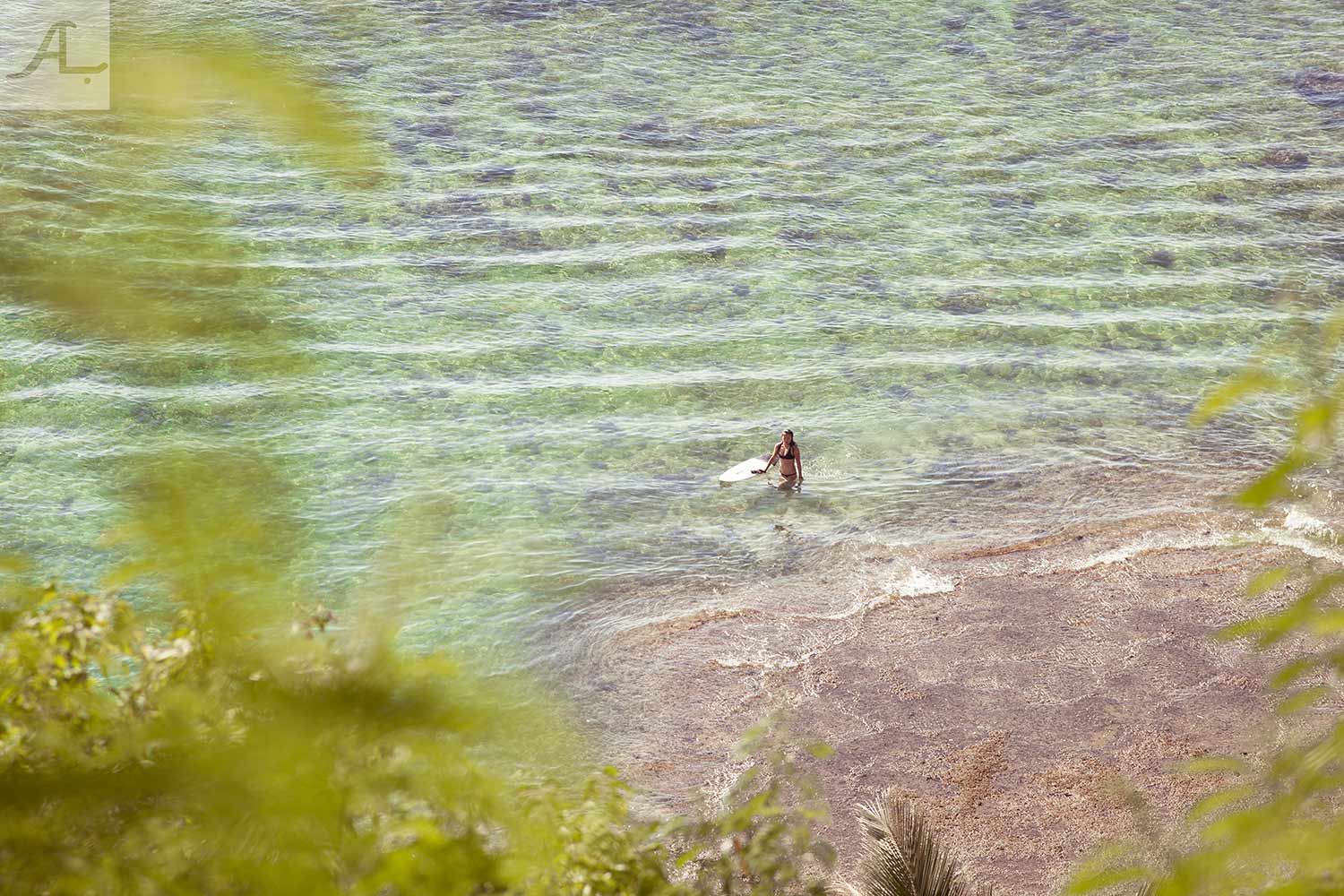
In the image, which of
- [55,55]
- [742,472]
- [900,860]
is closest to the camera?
[55,55]

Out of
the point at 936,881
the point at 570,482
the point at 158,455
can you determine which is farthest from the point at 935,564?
the point at 158,455

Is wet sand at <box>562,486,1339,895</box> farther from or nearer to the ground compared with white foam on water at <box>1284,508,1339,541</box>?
nearer to the ground

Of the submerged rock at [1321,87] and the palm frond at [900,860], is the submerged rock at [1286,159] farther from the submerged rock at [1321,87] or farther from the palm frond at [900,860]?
the palm frond at [900,860]

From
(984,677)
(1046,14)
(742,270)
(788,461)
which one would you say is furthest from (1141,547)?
(1046,14)

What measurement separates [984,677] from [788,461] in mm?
3960

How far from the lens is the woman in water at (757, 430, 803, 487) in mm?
14445

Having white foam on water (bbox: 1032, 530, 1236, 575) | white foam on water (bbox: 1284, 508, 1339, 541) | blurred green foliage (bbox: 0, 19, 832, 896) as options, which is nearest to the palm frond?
blurred green foliage (bbox: 0, 19, 832, 896)

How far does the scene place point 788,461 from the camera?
14.6 metres

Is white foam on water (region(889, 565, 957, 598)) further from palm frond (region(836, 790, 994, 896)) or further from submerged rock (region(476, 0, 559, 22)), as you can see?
submerged rock (region(476, 0, 559, 22))

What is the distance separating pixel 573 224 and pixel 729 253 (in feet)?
9.07

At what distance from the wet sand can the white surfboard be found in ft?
5.58

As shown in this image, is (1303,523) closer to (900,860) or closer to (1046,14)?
(900,860)

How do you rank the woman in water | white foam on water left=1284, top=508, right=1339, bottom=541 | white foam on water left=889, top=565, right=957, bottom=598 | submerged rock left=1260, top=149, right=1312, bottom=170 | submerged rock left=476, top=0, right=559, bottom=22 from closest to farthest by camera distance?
white foam on water left=889, top=565, right=957, bottom=598 < white foam on water left=1284, top=508, right=1339, bottom=541 < the woman in water < submerged rock left=1260, top=149, right=1312, bottom=170 < submerged rock left=476, top=0, right=559, bottom=22

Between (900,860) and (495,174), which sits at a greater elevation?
(900,860)
